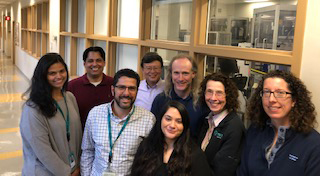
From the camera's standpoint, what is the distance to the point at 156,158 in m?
1.85

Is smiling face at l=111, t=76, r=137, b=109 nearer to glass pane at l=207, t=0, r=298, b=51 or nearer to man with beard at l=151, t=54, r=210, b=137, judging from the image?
man with beard at l=151, t=54, r=210, b=137

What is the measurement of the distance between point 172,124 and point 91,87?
1345mm

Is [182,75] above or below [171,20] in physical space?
below

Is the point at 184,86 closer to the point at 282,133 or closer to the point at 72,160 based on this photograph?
the point at 282,133

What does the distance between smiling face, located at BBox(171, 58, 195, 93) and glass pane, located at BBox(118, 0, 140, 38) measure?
7.03 ft

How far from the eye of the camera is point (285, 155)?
157 cm

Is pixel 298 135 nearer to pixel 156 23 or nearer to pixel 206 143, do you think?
pixel 206 143

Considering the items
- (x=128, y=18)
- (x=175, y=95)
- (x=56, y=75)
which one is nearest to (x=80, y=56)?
(x=128, y=18)

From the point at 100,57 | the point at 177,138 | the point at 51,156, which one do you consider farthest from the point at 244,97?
the point at 51,156

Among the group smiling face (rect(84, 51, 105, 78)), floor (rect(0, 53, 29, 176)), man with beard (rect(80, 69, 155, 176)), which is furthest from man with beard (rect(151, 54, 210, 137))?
floor (rect(0, 53, 29, 176))

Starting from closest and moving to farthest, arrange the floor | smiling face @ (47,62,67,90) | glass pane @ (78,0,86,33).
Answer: smiling face @ (47,62,67,90)
the floor
glass pane @ (78,0,86,33)

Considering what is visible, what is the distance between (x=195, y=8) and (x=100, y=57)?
1086 mm

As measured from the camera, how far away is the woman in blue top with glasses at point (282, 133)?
1.52 metres

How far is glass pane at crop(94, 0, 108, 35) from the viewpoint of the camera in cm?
525
